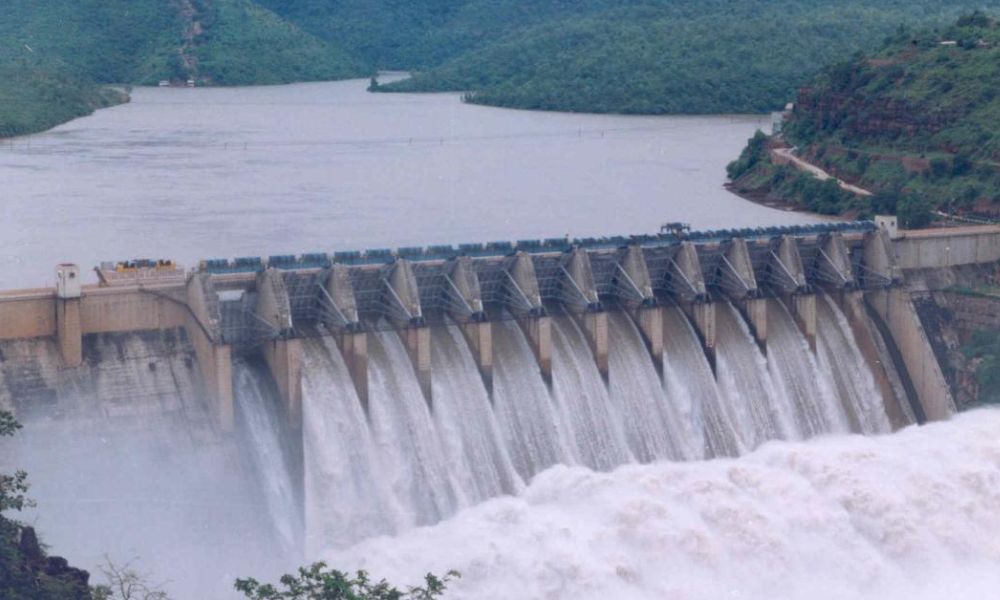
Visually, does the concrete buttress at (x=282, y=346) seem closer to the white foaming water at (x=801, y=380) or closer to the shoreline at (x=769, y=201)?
the white foaming water at (x=801, y=380)

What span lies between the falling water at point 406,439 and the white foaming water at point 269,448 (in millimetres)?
1341

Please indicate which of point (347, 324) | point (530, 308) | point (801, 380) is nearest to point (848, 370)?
point (801, 380)

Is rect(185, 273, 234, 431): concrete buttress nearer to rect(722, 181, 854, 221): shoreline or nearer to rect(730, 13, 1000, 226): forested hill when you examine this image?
rect(730, 13, 1000, 226): forested hill

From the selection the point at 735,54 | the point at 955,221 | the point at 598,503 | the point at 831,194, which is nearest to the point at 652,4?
the point at 735,54

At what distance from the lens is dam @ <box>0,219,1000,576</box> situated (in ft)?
77.0

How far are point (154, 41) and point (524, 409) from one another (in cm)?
7071

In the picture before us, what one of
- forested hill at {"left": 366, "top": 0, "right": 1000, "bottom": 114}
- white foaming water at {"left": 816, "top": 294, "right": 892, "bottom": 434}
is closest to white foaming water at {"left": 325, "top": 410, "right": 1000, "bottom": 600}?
white foaming water at {"left": 816, "top": 294, "right": 892, "bottom": 434}

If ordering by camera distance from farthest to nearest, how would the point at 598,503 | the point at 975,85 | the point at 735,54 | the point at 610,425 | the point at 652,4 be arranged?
the point at 652,4, the point at 735,54, the point at 975,85, the point at 610,425, the point at 598,503

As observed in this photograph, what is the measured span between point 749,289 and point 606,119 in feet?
142

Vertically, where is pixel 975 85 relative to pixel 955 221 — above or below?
above

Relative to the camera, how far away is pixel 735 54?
7706 cm

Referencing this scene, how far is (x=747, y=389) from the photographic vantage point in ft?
91.6

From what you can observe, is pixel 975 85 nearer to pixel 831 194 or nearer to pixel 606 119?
pixel 831 194

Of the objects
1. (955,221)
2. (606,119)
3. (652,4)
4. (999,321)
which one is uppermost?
(652,4)
